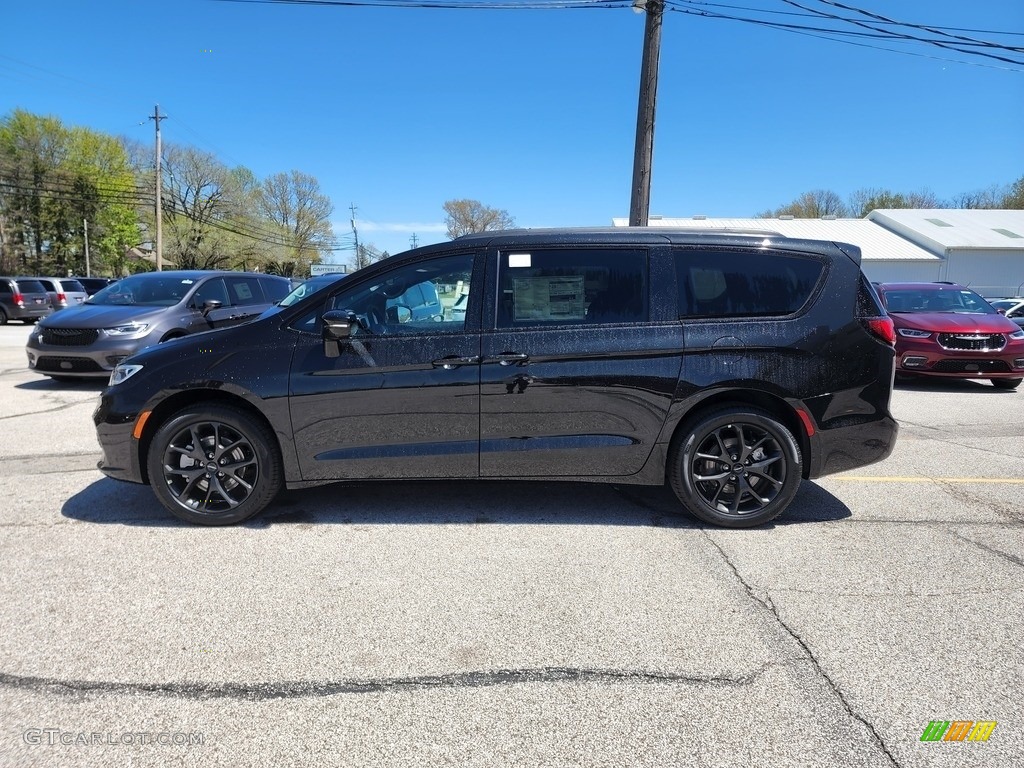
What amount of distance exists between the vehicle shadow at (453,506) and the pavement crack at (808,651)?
0.61m

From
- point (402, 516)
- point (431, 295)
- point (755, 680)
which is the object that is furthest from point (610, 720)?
point (431, 295)

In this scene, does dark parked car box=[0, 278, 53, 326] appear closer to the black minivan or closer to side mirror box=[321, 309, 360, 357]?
the black minivan

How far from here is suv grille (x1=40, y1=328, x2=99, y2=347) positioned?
8.26 metres

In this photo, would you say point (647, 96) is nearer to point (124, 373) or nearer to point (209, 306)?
point (209, 306)

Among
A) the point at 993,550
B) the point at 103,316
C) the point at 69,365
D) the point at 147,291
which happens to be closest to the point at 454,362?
the point at 993,550

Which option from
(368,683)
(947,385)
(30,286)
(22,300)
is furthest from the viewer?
(30,286)

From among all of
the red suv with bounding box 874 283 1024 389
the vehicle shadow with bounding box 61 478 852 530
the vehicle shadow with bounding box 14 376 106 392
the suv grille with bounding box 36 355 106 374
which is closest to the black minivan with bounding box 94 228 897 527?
the vehicle shadow with bounding box 61 478 852 530

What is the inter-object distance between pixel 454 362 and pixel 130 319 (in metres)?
6.75

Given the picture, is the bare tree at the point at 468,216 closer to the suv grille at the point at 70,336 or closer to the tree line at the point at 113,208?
the tree line at the point at 113,208

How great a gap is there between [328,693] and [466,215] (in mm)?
70571

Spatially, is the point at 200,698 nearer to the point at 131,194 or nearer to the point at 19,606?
the point at 19,606

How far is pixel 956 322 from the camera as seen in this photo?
9359 millimetres

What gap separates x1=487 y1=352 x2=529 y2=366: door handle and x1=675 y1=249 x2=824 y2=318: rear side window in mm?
1065

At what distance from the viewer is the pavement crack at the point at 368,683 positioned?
2.34 metres
